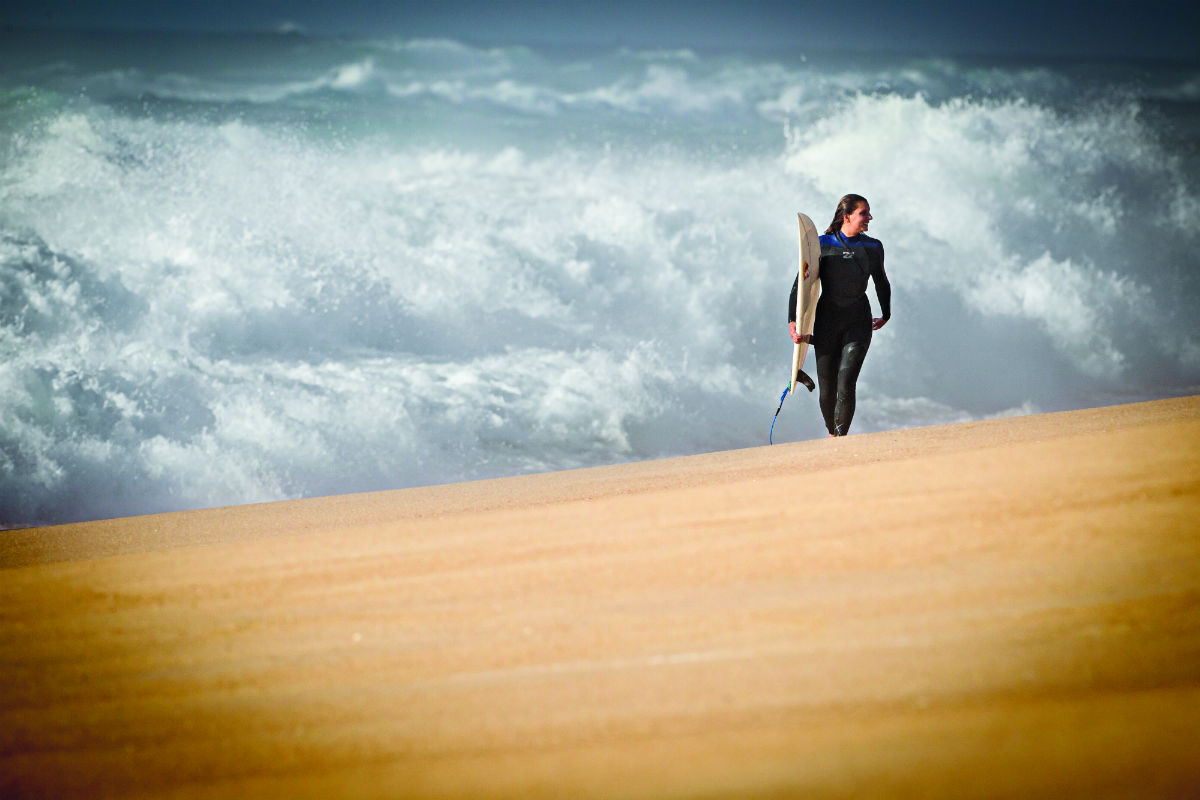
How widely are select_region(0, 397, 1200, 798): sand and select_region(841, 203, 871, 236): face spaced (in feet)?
7.61

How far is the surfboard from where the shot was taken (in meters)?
4.28

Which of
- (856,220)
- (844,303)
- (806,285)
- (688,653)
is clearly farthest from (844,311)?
(688,653)

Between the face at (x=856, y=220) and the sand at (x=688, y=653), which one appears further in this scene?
the face at (x=856, y=220)

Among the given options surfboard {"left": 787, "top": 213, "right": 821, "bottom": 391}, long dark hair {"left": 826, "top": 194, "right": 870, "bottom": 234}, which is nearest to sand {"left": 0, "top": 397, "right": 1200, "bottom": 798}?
surfboard {"left": 787, "top": 213, "right": 821, "bottom": 391}

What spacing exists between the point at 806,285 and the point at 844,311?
0.28 meters

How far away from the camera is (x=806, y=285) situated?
4312mm

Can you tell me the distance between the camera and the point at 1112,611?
3.58 feet

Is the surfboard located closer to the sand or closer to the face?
A: the face

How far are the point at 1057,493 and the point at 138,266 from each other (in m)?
9.50

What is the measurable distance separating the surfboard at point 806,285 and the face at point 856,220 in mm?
156

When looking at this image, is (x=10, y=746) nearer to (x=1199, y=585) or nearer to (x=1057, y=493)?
(x=1199, y=585)

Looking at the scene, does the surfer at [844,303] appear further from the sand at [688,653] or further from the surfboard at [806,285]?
the sand at [688,653]

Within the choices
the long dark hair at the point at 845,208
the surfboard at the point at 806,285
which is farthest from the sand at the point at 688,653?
the long dark hair at the point at 845,208

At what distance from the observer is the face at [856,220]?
4.25 m
